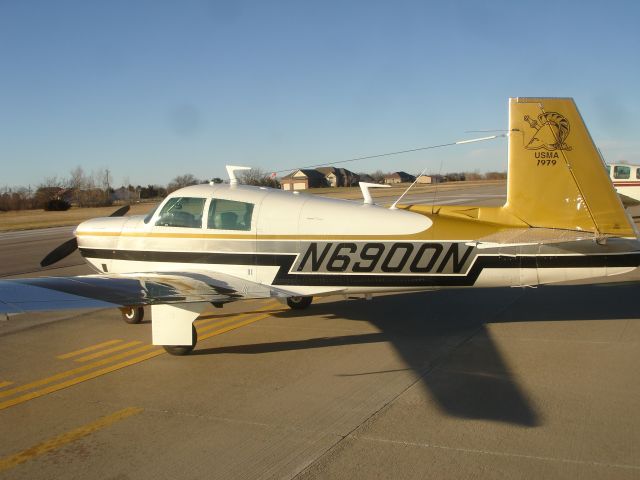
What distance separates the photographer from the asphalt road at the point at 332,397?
430 centimetres

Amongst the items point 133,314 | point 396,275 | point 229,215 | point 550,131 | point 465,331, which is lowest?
point 465,331

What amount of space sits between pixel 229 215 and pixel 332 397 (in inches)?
133

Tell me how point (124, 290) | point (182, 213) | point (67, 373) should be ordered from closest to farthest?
point (67, 373) → point (124, 290) → point (182, 213)

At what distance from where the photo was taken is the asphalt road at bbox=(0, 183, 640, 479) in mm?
4297

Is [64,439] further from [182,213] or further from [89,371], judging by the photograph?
[182,213]

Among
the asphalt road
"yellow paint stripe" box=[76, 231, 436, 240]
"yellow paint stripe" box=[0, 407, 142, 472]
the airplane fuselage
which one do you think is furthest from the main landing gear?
"yellow paint stripe" box=[0, 407, 142, 472]

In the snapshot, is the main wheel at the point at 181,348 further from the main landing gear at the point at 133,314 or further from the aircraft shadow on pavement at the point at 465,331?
the main landing gear at the point at 133,314

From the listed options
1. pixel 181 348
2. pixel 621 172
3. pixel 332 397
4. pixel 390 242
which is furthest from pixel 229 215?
pixel 621 172

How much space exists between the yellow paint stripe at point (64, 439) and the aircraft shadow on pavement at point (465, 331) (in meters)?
2.13

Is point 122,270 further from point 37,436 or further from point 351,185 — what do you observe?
point 351,185

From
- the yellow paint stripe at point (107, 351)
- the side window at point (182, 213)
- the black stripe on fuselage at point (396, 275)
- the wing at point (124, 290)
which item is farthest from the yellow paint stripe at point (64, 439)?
the side window at point (182, 213)

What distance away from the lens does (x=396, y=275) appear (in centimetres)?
738

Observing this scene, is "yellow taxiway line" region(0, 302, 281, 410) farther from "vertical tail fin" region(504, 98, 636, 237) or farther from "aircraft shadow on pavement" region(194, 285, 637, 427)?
"vertical tail fin" region(504, 98, 636, 237)

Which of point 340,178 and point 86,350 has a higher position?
point 340,178
